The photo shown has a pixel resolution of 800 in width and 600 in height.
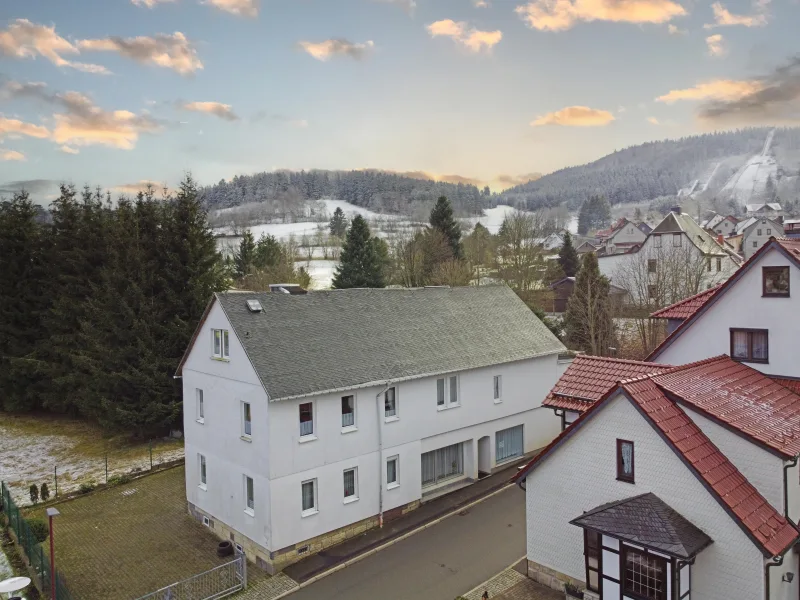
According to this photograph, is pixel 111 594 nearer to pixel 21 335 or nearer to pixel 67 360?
pixel 67 360

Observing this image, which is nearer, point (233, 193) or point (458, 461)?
point (458, 461)

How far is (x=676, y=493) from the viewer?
1334 centimetres

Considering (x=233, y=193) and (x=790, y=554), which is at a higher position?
(x=233, y=193)

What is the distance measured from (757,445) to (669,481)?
2.16 metres

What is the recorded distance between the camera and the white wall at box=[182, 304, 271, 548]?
65.0ft

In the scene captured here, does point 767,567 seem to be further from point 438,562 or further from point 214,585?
point 214,585

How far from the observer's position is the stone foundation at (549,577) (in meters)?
16.0

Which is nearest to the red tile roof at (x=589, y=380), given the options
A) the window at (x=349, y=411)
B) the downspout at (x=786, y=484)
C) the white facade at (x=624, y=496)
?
the white facade at (x=624, y=496)

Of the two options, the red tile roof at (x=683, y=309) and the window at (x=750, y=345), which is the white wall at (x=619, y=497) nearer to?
the window at (x=750, y=345)

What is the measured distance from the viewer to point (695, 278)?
147 ft

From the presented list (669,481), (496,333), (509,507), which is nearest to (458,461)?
(509,507)

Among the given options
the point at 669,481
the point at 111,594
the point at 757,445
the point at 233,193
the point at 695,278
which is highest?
the point at 233,193

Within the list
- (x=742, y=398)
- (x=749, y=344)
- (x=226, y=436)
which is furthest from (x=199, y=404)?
(x=749, y=344)

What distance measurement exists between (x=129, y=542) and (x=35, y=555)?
3.45m
